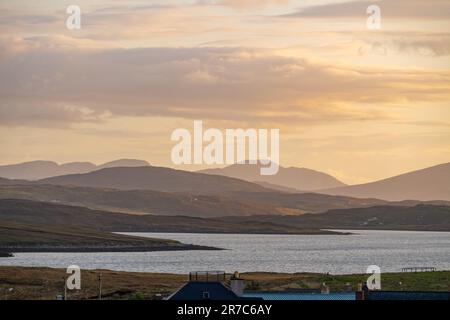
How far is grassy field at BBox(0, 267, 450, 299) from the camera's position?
3816 inches

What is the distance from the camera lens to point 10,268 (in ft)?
465

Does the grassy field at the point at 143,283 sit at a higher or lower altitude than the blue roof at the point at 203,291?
higher

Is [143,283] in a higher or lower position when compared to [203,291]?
higher

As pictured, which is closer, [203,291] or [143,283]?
[203,291]

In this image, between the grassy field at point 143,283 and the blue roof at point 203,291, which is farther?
the grassy field at point 143,283

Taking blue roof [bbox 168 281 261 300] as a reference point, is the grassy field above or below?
above

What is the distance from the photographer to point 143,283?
11294 centimetres

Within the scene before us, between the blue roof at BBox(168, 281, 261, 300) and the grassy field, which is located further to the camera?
the grassy field

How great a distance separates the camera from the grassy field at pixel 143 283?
96.9 meters
